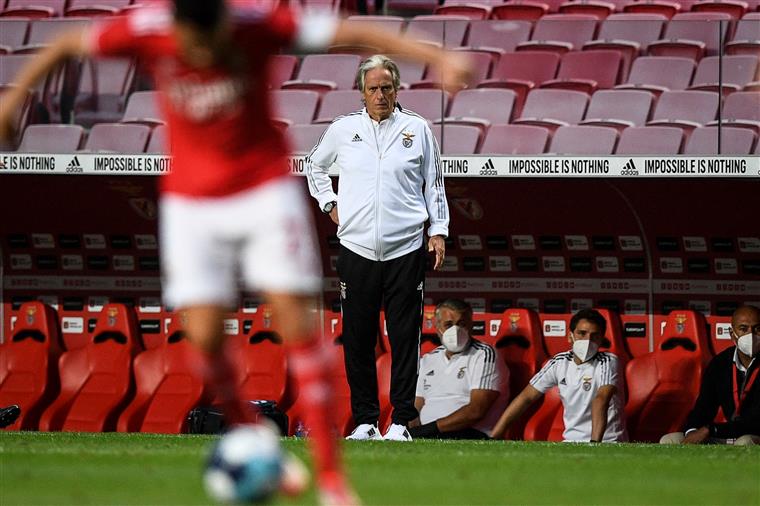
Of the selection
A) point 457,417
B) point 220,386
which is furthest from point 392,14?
point 220,386

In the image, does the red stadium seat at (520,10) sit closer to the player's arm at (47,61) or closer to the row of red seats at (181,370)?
the row of red seats at (181,370)

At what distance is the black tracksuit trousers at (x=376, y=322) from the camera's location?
8.55 m

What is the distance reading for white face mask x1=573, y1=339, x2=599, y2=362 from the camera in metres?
10.3

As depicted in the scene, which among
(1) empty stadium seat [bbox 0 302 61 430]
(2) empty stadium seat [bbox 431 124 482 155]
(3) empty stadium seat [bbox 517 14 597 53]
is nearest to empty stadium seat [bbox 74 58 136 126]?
(1) empty stadium seat [bbox 0 302 61 430]

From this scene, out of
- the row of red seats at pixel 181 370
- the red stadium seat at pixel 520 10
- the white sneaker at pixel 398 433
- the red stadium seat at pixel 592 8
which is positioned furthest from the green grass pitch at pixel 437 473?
the red stadium seat at pixel 520 10

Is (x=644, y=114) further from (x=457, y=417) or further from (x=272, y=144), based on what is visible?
(x=272, y=144)

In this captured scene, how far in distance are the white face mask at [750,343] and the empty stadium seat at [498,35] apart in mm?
4317

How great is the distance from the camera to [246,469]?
4.86 metres

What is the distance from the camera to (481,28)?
527 inches

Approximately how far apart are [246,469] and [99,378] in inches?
288

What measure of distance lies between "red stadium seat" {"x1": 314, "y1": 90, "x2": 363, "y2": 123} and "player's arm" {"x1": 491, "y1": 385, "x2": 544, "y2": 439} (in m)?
2.83

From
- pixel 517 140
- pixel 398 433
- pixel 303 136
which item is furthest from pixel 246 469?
pixel 517 140

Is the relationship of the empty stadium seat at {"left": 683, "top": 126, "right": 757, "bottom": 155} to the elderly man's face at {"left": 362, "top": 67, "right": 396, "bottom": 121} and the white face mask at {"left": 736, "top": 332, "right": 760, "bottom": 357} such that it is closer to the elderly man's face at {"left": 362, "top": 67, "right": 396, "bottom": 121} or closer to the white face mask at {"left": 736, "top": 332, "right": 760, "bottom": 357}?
the white face mask at {"left": 736, "top": 332, "right": 760, "bottom": 357}

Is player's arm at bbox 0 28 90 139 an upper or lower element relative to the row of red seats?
upper
